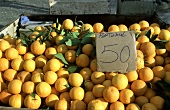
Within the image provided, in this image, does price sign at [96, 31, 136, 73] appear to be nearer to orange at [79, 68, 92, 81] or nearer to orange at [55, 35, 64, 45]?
orange at [79, 68, 92, 81]

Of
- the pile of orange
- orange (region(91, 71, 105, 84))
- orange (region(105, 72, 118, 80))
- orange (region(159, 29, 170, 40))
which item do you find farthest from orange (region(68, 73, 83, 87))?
orange (region(159, 29, 170, 40))

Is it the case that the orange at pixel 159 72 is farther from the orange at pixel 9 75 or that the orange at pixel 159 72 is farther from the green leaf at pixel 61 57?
the orange at pixel 9 75

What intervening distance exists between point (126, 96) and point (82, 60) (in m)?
0.54

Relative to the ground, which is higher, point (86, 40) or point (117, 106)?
point (86, 40)

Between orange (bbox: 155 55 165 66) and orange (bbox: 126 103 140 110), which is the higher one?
orange (bbox: 155 55 165 66)

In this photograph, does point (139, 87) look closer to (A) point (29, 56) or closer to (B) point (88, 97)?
(B) point (88, 97)

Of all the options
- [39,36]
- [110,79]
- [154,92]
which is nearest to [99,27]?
[39,36]

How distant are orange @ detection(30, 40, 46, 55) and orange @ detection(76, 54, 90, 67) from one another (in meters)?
0.40

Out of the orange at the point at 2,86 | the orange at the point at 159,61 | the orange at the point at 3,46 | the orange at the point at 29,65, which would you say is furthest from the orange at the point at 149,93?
the orange at the point at 3,46

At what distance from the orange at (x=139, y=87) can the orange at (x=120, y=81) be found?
74mm

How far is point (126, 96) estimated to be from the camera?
83.1 inches

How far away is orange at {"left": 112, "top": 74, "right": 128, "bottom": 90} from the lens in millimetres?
2156

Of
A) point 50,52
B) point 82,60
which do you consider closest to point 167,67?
point 82,60

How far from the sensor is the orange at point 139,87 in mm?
2180
